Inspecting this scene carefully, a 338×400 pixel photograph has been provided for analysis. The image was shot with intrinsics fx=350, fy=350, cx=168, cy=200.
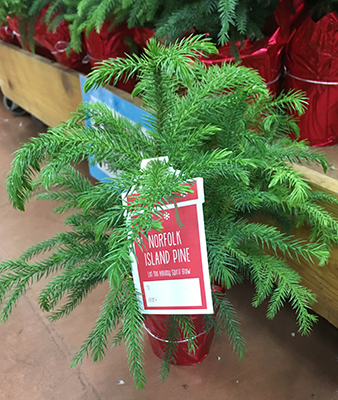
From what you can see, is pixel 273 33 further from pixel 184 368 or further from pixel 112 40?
pixel 184 368

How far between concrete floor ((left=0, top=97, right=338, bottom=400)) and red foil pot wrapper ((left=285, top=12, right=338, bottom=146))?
22.7 inches

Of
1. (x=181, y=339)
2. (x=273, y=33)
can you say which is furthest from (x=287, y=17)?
(x=181, y=339)

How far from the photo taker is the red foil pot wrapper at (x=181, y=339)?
0.80 meters

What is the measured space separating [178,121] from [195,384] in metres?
0.72

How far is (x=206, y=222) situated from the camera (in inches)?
26.4

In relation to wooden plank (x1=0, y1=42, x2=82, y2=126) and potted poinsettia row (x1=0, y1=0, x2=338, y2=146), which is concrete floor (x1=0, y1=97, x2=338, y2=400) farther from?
wooden plank (x1=0, y1=42, x2=82, y2=126)

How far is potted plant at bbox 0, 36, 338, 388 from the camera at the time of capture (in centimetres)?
52

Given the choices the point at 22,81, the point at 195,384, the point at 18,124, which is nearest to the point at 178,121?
the point at 195,384

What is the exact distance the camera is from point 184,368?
974 millimetres

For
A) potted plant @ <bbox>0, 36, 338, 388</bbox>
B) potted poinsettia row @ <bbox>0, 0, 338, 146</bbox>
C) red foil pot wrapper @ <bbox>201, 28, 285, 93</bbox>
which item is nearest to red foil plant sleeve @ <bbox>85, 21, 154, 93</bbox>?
potted poinsettia row @ <bbox>0, 0, 338, 146</bbox>

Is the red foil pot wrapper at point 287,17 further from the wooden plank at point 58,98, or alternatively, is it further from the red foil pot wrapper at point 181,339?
the red foil pot wrapper at point 181,339

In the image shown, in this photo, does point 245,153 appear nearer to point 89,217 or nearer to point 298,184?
point 298,184

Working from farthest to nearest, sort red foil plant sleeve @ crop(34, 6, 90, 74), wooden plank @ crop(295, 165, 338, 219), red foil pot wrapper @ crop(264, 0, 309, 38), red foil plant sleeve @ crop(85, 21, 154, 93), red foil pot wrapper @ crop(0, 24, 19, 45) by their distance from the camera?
red foil pot wrapper @ crop(0, 24, 19, 45) < red foil plant sleeve @ crop(34, 6, 90, 74) < red foil plant sleeve @ crop(85, 21, 154, 93) < red foil pot wrapper @ crop(264, 0, 309, 38) < wooden plank @ crop(295, 165, 338, 219)

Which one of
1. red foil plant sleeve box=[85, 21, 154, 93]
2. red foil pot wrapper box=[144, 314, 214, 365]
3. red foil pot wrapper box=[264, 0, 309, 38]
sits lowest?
red foil pot wrapper box=[144, 314, 214, 365]
